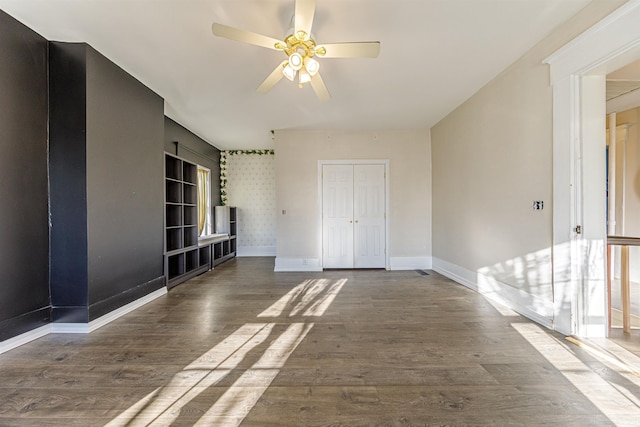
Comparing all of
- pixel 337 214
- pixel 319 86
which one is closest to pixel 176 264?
pixel 337 214

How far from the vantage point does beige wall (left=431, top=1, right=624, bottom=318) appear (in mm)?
2471

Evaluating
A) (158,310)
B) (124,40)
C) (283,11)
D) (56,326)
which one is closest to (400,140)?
(283,11)

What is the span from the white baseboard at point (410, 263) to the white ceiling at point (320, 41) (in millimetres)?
2768

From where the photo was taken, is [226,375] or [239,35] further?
[239,35]

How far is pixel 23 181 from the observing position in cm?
228

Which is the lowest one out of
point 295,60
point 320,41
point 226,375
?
point 226,375

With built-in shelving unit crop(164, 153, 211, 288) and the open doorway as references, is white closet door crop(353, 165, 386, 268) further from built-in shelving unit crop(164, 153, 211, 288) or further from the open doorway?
the open doorway

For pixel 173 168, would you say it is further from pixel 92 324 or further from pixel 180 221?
pixel 92 324

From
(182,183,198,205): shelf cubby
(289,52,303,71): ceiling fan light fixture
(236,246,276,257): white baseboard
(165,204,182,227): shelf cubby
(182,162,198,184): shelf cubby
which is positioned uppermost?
(289,52,303,71): ceiling fan light fixture

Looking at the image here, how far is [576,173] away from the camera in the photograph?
2176 mm

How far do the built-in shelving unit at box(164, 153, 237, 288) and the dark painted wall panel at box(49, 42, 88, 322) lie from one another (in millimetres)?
1236

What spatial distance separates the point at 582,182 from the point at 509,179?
819 millimetres

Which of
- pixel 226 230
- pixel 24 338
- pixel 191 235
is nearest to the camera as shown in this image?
pixel 24 338

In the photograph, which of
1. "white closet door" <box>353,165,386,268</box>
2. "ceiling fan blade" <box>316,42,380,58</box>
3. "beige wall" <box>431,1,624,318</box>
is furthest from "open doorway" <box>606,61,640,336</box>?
"ceiling fan blade" <box>316,42,380,58</box>
